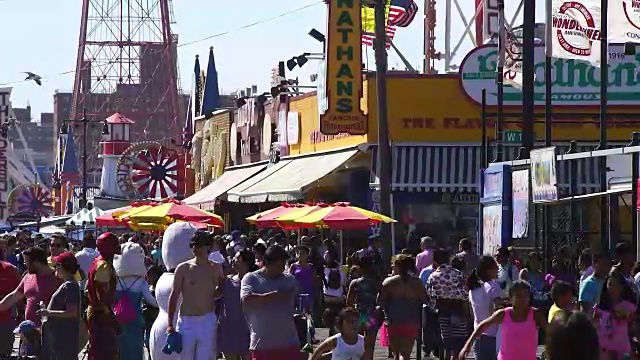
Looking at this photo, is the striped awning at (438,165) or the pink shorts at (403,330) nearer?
the pink shorts at (403,330)

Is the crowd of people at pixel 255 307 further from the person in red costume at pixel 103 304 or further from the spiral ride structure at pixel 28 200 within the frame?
the spiral ride structure at pixel 28 200

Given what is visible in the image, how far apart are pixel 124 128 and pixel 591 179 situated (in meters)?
70.8

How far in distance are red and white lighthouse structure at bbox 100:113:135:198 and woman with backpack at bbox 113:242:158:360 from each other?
7866cm

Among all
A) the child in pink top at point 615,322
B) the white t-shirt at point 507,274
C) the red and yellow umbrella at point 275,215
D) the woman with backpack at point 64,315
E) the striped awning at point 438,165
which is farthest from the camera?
A: the striped awning at point 438,165

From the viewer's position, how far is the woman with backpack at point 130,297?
13.9 meters

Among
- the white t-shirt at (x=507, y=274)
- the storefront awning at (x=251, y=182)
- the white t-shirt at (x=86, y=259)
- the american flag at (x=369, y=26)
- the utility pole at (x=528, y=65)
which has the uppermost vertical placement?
the american flag at (x=369, y=26)

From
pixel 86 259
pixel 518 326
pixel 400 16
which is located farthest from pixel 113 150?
pixel 518 326

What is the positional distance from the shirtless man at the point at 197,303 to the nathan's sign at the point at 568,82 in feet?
75.1

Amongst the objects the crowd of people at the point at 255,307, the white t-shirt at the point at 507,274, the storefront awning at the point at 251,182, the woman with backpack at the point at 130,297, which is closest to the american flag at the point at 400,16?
the storefront awning at the point at 251,182

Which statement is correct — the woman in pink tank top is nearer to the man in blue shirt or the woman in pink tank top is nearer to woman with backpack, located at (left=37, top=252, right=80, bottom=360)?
the man in blue shirt

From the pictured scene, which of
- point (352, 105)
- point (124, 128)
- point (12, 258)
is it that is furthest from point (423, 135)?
point (124, 128)

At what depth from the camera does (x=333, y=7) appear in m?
34.2

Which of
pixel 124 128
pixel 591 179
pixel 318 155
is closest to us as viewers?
pixel 591 179

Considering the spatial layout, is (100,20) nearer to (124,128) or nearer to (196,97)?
(124,128)
